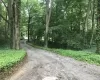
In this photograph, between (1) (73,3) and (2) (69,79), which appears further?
(1) (73,3)

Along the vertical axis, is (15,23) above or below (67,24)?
below

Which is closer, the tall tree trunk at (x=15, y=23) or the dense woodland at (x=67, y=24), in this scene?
the tall tree trunk at (x=15, y=23)

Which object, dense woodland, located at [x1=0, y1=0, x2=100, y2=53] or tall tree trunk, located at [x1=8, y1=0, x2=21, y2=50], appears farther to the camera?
dense woodland, located at [x1=0, y1=0, x2=100, y2=53]

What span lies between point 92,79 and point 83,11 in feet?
74.9

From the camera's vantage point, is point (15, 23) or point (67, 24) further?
point (67, 24)

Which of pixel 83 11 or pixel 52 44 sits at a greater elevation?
pixel 83 11

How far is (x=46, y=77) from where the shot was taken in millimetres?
7523

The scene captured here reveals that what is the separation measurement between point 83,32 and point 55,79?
63.9ft

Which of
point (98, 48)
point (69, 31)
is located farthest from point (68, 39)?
point (98, 48)

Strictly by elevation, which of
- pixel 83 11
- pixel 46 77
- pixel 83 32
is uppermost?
A: pixel 83 11

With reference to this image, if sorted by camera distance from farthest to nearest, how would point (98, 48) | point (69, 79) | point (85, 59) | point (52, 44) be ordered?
point (52, 44) < point (98, 48) < point (85, 59) < point (69, 79)

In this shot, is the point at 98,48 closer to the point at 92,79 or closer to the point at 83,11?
the point at 92,79

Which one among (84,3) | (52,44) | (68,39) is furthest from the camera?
(52,44)

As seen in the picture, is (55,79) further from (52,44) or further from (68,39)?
(52,44)
